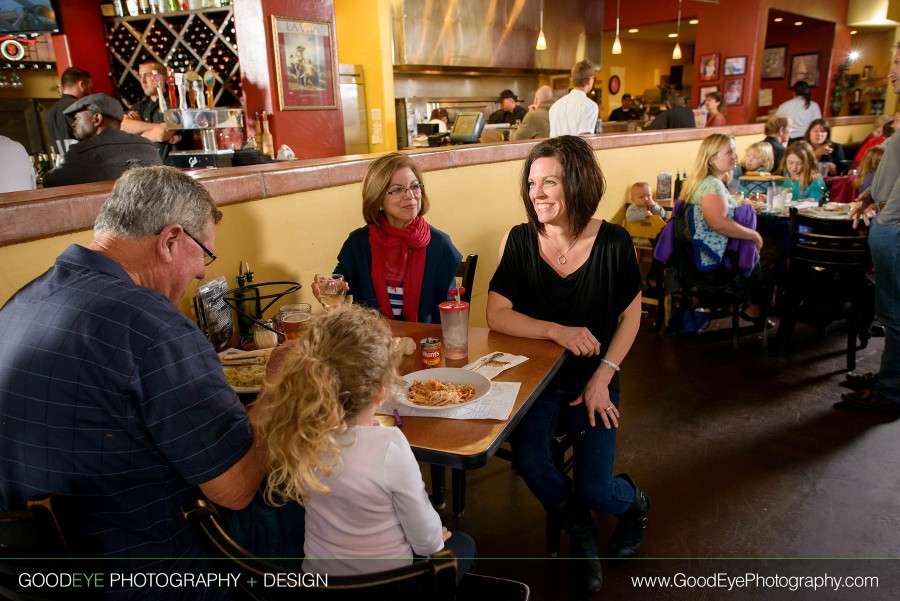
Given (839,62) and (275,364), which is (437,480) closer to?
(275,364)

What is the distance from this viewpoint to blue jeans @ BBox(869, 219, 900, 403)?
296 cm

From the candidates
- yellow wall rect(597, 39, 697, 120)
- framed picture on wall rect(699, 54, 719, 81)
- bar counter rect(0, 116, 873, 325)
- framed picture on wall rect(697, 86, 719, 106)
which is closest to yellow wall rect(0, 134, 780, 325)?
bar counter rect(0, 116, 873, 325)

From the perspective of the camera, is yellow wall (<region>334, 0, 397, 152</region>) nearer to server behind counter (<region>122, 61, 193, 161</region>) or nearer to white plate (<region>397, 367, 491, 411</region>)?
server behind counter (<region>122, 61, 193, 161</region>)

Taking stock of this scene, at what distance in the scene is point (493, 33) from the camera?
855cm

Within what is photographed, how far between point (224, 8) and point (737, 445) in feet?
15.6

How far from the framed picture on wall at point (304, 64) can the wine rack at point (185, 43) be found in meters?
0.38

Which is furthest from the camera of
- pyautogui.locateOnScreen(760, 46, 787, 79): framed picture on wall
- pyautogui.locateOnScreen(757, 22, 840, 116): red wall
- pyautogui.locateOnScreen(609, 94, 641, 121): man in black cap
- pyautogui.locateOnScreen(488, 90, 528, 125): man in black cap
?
pyautogui.locateOnScreen(760, 46, 787, 79): framed picture on wall

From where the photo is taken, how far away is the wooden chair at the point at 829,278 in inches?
137

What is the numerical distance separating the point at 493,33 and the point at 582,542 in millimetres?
8121

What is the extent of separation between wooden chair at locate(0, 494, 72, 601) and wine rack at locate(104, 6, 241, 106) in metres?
4.67

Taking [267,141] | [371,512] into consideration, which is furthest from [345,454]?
[267,141]

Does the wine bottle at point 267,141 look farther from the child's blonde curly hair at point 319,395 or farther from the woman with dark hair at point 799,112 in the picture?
the woman with dark hair at point 799,112

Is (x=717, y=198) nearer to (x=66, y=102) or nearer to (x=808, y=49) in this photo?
(x=66, y=102)

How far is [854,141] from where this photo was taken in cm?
997
